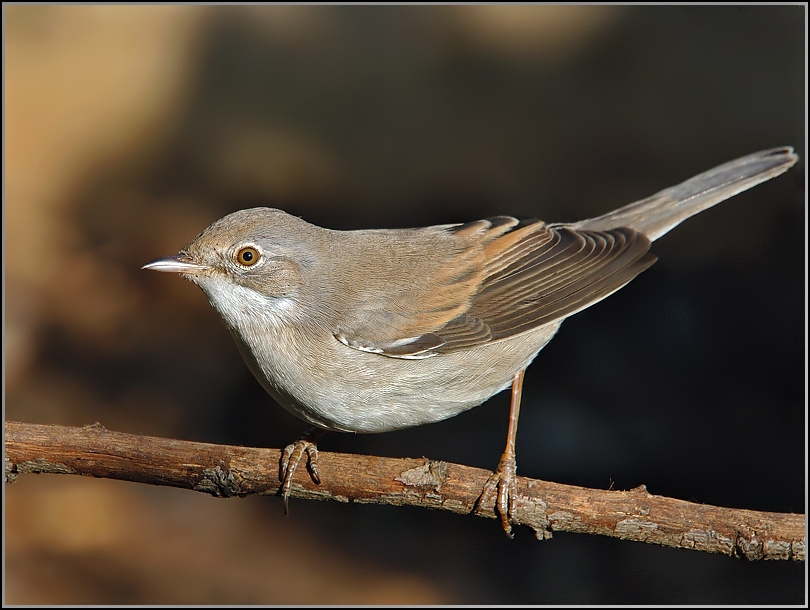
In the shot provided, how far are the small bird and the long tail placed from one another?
0.27 m

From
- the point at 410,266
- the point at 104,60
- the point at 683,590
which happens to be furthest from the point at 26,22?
the point at 683,590

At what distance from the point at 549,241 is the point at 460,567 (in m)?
2.59

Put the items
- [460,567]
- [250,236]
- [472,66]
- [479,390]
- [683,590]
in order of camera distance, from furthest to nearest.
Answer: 1. [472,66]
2. [460,567]
3. [683,590]
4. [479,390]
5. [250,236]

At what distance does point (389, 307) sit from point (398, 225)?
312cm

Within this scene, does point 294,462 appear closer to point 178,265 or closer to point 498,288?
point 178,265

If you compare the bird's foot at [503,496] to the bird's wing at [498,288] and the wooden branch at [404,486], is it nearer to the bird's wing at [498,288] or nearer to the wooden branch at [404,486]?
the wooden branch at [404,486]

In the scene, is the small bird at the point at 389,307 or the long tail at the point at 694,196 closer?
the small bird at the point at 389,307

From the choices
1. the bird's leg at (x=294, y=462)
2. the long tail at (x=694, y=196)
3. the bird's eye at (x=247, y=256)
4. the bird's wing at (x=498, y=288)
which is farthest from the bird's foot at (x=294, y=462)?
the long tail at (x=694, y=196)

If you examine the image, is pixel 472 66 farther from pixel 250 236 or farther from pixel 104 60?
pixel 250 236

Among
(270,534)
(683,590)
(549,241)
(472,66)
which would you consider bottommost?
(683,590)

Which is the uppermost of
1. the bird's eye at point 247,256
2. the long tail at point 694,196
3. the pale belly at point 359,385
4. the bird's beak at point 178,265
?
the long tail at point 694,196

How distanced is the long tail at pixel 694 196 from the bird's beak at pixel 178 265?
221cm

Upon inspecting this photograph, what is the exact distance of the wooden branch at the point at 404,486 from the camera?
2891 mm

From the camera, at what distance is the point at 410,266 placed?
348cm
